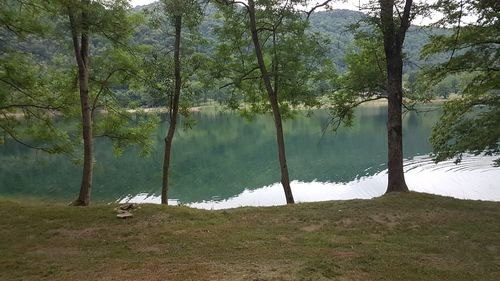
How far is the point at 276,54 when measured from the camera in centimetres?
1692

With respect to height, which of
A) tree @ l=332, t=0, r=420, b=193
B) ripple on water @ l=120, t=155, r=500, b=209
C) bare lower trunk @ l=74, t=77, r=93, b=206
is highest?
tree @ l=332, t=0, r=420, b=193

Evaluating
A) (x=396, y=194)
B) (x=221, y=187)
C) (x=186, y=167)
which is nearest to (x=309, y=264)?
(x=396, y=194)

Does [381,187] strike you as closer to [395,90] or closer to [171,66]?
[395,90]

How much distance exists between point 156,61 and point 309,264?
35.9ft

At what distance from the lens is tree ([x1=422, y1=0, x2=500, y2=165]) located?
11.9m

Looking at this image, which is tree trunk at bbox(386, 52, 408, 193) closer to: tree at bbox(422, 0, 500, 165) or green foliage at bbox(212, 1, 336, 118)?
tree at bbox(422, 0, 500, 165)

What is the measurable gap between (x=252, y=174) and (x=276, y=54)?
22332mm

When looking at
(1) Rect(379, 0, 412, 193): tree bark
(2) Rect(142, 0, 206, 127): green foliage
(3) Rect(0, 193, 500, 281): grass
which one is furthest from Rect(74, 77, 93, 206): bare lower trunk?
(1) Rect(379, 0, 412, 193): tree bark

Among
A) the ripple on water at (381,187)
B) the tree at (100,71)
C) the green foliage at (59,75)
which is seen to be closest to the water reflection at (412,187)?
the ripple on water at (381,187)

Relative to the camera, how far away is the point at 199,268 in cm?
775

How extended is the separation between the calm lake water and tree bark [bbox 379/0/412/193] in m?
8.51

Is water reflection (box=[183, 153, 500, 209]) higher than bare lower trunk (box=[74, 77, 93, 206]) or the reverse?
the reverse

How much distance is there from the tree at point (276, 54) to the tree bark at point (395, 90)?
343 centimetres

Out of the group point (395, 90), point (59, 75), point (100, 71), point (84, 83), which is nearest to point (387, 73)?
point (395, 90)
